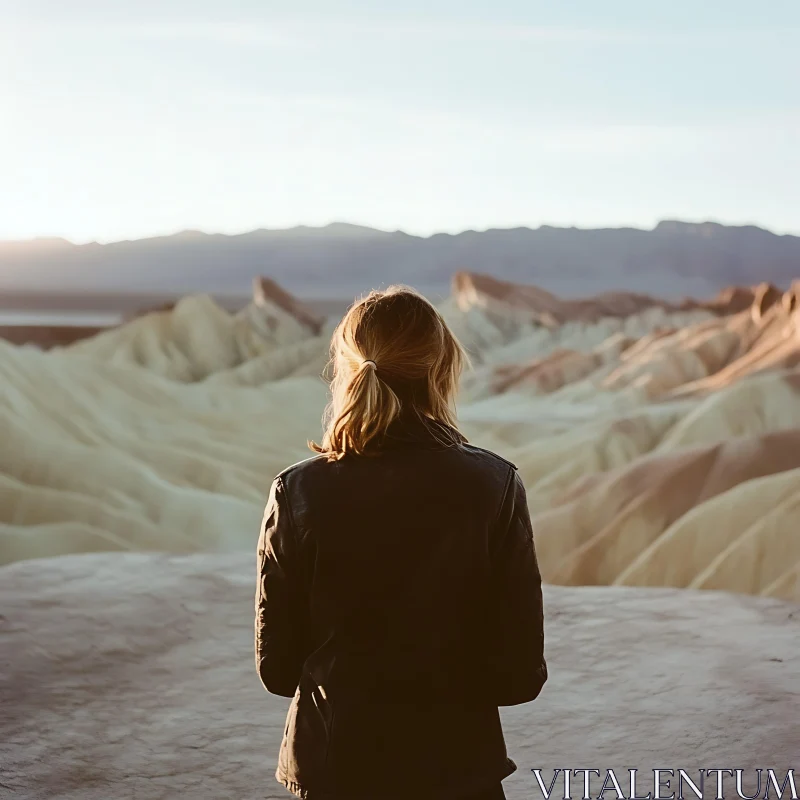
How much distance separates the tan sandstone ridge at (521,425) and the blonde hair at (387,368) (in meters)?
4.97

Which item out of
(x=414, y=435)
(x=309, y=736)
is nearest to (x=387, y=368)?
(x=414, y=435)

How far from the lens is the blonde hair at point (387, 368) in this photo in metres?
1.35

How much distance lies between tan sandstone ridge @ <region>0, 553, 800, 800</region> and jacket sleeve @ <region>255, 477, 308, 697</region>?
1508 millimetres

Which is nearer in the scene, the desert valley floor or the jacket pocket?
the jacket pocket

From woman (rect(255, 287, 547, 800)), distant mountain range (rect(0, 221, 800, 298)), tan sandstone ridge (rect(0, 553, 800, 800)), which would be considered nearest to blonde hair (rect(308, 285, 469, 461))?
woman (rect(255, 287, 547, 800))

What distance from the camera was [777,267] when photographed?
294 inches

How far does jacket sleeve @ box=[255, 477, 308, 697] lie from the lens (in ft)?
4.48

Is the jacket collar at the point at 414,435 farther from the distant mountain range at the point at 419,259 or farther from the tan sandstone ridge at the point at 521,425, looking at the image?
the distant mountain range at the point at 419,259

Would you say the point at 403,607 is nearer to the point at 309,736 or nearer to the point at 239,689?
the point at 309,736

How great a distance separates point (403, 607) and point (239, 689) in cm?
248

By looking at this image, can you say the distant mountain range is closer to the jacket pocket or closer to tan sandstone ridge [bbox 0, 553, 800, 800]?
tan sandstone ridge [bbox 0, 553, 800, 800]

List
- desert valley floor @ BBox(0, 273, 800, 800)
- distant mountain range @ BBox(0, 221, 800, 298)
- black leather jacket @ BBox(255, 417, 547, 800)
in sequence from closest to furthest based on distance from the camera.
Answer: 1. black leather jacket @ BBox(255, 417, 547, 800)
2. desert valley floor @ BBox(0, 273, 800, 800)
3. distant mountain range @ BBox(0, 221, 800, 298)

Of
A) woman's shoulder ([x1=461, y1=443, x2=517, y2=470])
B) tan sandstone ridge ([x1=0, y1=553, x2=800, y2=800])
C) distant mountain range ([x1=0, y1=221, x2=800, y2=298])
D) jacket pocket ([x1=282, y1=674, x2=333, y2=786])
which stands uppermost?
distant mountain range ([x1=0, y1=221, x2=800, y2=298])

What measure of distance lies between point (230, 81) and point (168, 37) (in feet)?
1.59
